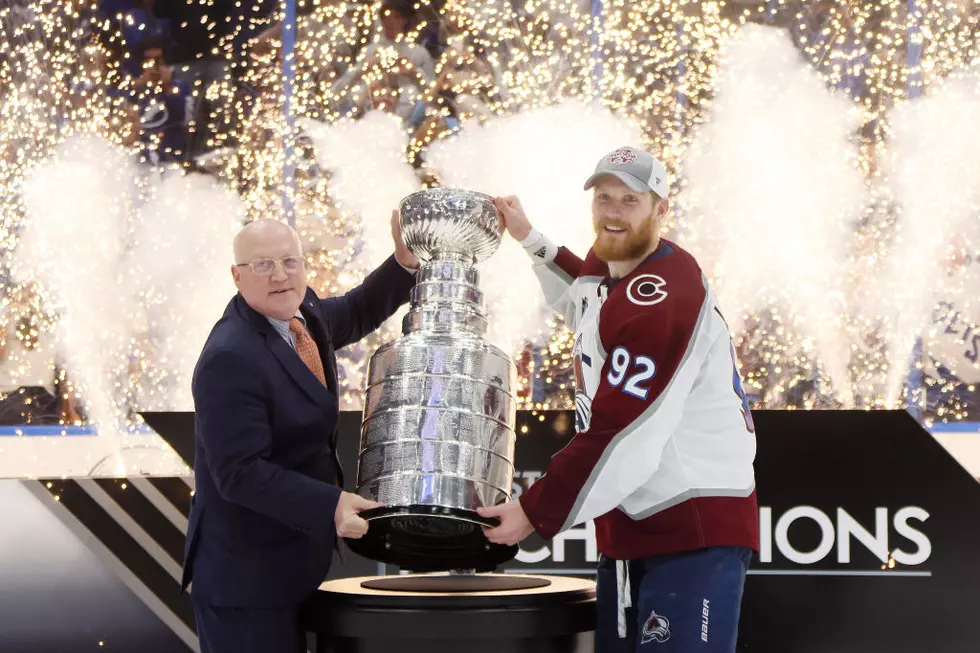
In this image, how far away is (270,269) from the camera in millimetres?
2359

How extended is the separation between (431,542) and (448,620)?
0.85 feet

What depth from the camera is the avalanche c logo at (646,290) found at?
88.0 inches

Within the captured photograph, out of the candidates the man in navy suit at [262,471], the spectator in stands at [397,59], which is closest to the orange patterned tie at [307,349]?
the man in navy suit at [262,471]

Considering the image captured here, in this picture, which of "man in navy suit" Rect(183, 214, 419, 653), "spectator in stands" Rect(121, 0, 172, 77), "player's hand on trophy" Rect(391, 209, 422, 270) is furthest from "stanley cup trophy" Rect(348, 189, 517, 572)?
"spectator in stands" Rect(121, 0, 172, 77)

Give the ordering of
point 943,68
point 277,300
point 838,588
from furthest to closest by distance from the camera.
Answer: point 943,68, point 838,588, point 277,300

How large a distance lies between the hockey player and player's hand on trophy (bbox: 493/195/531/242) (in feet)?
1.00

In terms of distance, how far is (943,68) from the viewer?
598 cm

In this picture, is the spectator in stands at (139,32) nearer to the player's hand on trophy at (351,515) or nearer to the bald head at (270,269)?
the bald head at (270,269)

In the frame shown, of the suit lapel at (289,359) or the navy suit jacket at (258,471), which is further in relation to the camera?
the suit lapel at (289,359)

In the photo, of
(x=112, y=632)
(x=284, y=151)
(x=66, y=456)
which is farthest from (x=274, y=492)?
(x=284, y=151)

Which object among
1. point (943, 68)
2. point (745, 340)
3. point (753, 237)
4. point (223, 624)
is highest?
point (943, 68)

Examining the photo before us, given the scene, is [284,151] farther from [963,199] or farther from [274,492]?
[274,492]

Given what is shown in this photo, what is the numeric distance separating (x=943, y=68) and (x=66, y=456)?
4891 millimetres

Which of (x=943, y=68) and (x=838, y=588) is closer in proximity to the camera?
(x=838, y=588)
